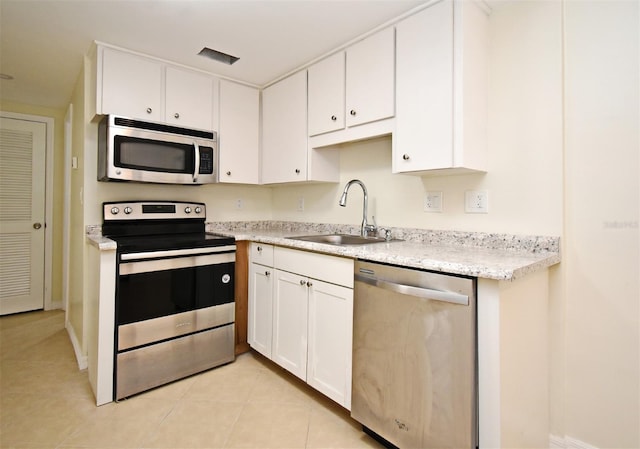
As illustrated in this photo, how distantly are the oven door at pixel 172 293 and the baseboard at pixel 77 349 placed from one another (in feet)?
2.22

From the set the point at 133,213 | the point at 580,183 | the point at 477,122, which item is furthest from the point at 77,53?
the point at 580,183

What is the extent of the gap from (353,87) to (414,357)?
1.58 m

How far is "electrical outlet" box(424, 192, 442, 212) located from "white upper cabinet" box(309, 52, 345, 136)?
2.32ft

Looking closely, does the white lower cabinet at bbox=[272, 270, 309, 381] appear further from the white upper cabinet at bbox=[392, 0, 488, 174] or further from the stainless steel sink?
the white upper cabinet at bbox=[392, 0, 488, 174]

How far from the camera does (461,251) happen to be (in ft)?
5.42

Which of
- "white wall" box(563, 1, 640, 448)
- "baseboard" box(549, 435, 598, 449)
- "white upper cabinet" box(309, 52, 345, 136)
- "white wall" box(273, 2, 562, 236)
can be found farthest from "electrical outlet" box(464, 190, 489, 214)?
"baseboard" box(549, 435, 598, 449)

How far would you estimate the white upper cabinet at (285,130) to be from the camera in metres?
2.53

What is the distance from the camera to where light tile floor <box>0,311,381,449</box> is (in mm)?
1613

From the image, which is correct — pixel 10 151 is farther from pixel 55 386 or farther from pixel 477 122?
pixel 477 122

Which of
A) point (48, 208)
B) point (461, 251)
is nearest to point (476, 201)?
point (461, 251)

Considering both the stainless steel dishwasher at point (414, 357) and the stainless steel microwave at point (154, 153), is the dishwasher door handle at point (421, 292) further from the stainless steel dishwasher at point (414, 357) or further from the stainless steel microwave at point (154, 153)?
the stainless steel microwave at point (154, 153)

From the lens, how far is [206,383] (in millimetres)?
2129

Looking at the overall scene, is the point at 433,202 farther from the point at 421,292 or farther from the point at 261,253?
the point at 261,253

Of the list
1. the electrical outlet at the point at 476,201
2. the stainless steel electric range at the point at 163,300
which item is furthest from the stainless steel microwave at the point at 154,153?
the electrical outlet at the point at 476,201
